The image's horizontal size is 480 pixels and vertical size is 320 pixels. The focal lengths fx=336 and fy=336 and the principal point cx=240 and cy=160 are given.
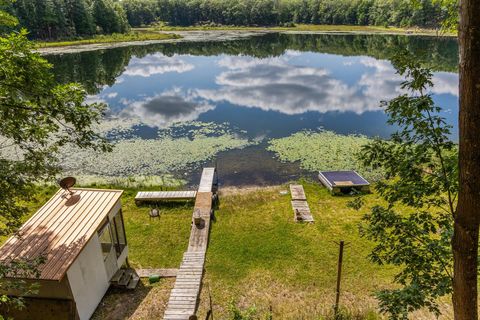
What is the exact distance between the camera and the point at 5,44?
28.8ft

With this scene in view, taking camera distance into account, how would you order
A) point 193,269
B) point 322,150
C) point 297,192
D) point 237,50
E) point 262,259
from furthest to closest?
point 237,50, point 322,150, point 297,192, point 262,259, point 193,269

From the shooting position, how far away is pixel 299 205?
21531 mm

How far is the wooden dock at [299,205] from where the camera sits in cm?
2005

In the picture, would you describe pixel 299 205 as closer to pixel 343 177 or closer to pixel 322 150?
pixel 343 177

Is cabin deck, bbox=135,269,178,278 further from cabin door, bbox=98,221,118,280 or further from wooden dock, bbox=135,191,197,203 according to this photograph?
wooden dock, bbox=135,191,197,203

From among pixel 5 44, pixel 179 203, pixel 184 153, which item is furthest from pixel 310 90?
pixel 5 44

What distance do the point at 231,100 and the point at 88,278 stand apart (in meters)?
36.4

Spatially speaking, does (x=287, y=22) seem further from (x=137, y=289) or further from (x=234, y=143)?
(x=137, y=289)

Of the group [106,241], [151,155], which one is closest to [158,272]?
[106,241]

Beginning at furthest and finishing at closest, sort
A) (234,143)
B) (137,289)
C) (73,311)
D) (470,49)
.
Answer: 1. (234,143)
2. (137,289)
3. (73,311)
4. (470,49)

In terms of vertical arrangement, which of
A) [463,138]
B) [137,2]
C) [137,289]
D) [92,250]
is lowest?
[137,289]

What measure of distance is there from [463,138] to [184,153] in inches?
1058

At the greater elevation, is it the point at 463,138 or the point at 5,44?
the point at 5,44

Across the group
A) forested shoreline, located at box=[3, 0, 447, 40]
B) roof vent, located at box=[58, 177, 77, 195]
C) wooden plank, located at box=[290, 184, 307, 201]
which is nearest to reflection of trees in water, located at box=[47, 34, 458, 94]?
forested shoreline, located at box=[3, 0, 447, 40]
